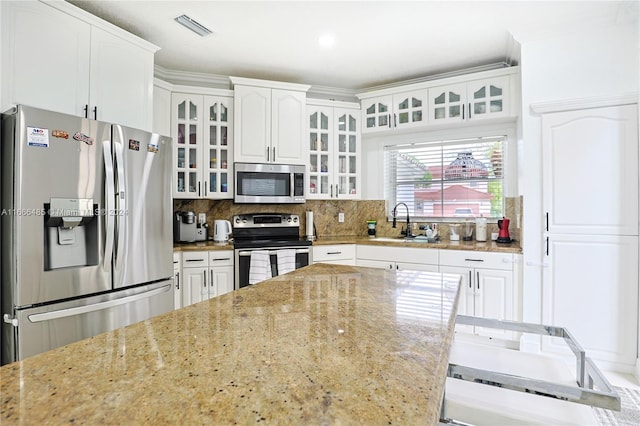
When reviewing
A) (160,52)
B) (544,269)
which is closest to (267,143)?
(160,52)

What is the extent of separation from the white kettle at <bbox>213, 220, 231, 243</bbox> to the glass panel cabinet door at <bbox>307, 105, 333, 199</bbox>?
0.93 m

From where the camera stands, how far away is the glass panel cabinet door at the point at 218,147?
349cm

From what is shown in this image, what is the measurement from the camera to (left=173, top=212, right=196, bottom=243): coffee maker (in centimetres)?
338

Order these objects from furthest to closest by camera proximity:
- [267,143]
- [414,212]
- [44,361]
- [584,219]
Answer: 1. [414,212]
2. [267,143]
3. [584,219]
4. [44,361]

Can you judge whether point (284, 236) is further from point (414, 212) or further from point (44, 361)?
point (44, 361)

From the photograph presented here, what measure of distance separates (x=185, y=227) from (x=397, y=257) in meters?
2.10

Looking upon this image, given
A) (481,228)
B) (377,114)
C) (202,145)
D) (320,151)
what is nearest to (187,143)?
(202,145)

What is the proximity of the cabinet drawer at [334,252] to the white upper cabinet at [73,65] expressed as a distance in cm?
189

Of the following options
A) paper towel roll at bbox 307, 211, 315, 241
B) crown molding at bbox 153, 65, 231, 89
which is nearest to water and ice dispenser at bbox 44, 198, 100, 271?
crown molding at bbox 153, 65, 231, 89

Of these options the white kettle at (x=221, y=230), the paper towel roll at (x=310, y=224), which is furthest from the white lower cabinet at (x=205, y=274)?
the paper towel roll at (x=310, y=224)

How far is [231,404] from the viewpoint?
58 centimetres

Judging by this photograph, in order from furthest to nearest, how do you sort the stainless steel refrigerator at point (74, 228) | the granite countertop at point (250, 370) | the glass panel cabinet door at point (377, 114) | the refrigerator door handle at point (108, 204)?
the glass panel cabinet door at point (377, 114) < the refrigerator door handle at point (108, 204) < the stainless steel refrigerator at point (74, 228) < the granite countertop at point (250, 370)

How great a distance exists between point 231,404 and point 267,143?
3216 millimetres

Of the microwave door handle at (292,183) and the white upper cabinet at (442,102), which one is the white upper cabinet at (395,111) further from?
the microwave door handle at (292,183)
